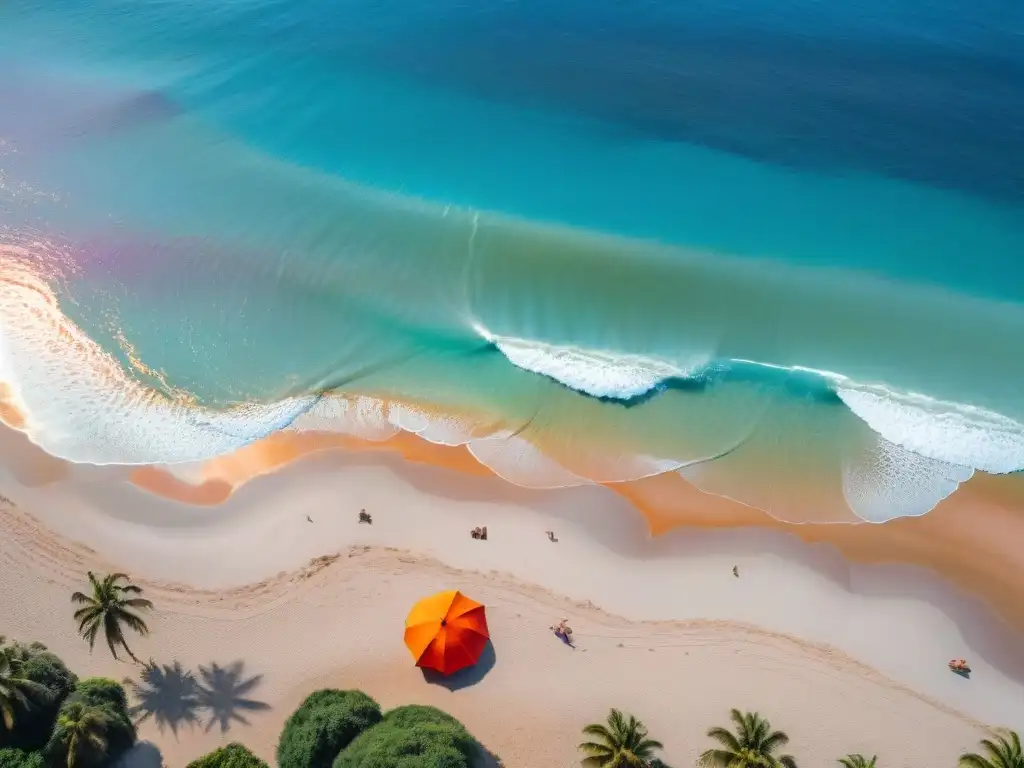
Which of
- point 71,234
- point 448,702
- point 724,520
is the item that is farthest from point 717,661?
point 71,234

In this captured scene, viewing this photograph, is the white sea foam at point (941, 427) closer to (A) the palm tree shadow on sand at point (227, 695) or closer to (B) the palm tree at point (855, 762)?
(B) the palm tree at point (855, 762)

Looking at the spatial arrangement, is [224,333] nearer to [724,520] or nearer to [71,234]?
[71,234]

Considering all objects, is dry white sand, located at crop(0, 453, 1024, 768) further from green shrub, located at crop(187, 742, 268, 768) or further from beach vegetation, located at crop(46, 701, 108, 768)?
beach vegetation, located at crop(46, 701, 108, 768)

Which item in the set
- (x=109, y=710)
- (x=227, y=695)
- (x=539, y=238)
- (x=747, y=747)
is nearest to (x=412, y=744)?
(x=227, y=695)

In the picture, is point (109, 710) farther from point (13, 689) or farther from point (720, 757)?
point (720, 757)

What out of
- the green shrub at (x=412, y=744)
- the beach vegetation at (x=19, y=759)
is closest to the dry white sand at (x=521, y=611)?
the green shrub at (x=412, y=744)
